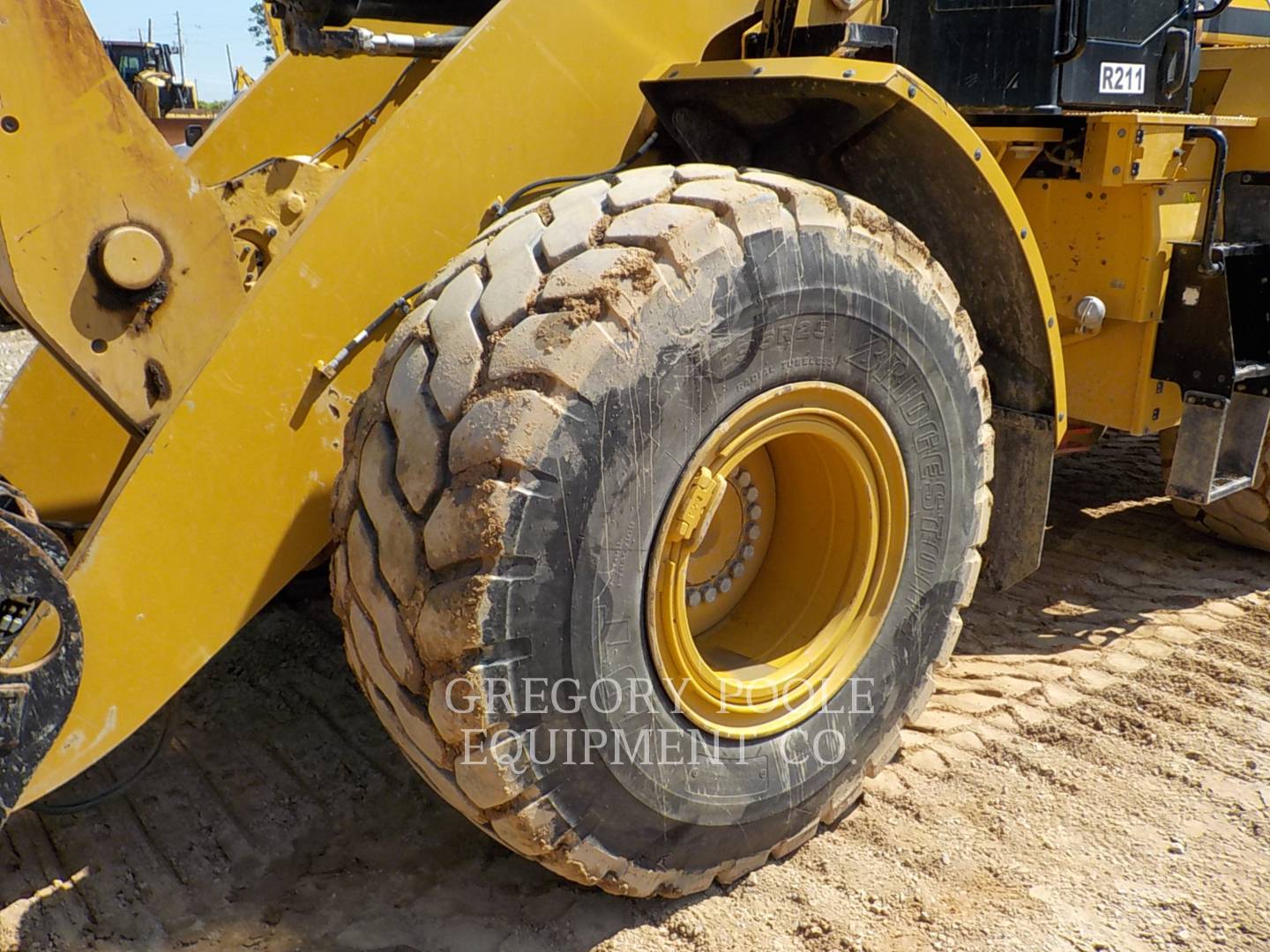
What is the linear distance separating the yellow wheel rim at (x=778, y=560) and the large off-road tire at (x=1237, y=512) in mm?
2171

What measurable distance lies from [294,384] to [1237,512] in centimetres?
377

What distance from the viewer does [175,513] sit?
2.11 metres

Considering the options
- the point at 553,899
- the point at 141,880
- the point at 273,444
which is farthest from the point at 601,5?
the point at 141,880

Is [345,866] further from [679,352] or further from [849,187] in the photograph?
[849,187]

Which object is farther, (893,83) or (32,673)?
(893,83)

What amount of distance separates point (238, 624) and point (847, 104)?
5.60 feet

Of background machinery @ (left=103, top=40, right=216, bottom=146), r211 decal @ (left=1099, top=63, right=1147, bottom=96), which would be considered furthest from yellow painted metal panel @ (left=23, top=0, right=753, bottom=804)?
background machinery @ (left=103, top=40, right=216, bottom=146)

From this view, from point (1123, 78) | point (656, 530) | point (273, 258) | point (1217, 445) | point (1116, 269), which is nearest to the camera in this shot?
point (656, 530)

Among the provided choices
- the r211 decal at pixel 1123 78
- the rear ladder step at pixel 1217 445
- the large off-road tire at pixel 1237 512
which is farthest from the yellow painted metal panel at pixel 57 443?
the large off-road tire at pixel 1237 512

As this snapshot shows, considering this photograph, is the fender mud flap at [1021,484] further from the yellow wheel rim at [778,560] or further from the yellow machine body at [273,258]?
the yellow wheel rim at [778,560]

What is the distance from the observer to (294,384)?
2.21m

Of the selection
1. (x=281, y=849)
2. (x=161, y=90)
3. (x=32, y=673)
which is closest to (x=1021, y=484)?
(x=281, y=849)

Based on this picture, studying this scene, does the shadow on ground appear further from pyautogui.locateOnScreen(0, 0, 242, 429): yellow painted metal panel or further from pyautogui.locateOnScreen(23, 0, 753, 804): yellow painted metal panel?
pyautogui.locateOnScreen(0, 0, 242, 429): yellow painted metal panel

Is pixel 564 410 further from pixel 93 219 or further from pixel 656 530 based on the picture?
pixel 93 219
